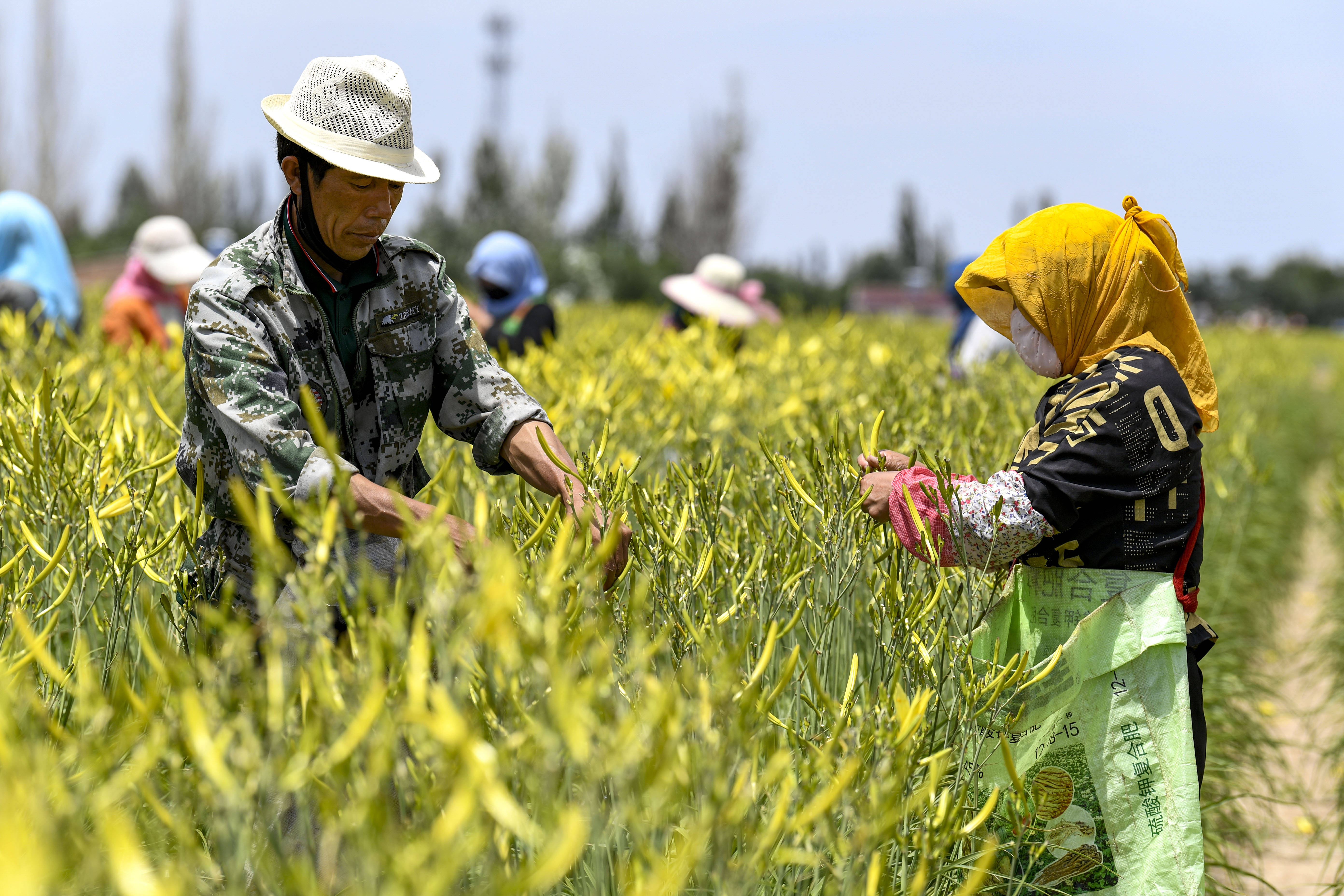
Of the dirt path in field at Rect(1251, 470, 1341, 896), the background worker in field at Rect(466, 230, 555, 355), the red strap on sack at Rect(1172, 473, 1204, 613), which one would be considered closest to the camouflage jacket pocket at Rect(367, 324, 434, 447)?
the red strap on sack at Rect(1172, 473, 1204, 613)

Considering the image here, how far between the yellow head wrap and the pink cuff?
35cm

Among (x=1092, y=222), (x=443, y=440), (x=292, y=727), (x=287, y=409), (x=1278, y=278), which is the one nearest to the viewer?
(x=292, y=727)

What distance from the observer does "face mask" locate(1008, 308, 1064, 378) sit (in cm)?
220

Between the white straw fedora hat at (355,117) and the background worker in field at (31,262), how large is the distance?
3.12 meters

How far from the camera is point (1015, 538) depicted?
200 centimetres

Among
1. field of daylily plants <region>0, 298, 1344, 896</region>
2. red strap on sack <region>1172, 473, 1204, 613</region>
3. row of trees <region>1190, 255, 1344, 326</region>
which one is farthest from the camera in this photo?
Answer: row of trees <region>1190, 255, 1344, 326</region>

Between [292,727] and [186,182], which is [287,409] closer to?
[292,727]

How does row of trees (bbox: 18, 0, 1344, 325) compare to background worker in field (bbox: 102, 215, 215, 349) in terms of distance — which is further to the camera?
row of trees (bbox: 18, 0, 1344, 325)

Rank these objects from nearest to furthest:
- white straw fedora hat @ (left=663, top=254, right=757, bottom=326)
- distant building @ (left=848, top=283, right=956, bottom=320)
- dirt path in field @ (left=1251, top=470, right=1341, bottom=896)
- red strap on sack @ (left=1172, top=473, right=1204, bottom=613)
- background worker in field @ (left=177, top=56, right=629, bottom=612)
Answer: background worker in field @ (left=177, top=56, right=629, bottom=612) → red strap on sack @ (left=1172, top=473, right=1204, bottom=613) → dirt path in field @ (left=1251, top=470, right=1341, bottom=896) → white straw fedora hat @ (left=663, top=254, right=757, bottom=326) → distant building @ (left=848, top=283, right=956, bottom=320)

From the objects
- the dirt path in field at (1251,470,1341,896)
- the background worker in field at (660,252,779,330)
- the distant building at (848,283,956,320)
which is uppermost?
the background worker in field at (660,252,779,330)

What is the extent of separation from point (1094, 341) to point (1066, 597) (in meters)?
0.46

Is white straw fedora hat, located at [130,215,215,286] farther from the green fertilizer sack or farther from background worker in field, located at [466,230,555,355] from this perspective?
the green fertilizer sack

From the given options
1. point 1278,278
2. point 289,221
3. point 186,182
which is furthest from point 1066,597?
point 1278,278

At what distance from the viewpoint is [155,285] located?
5578 mm
